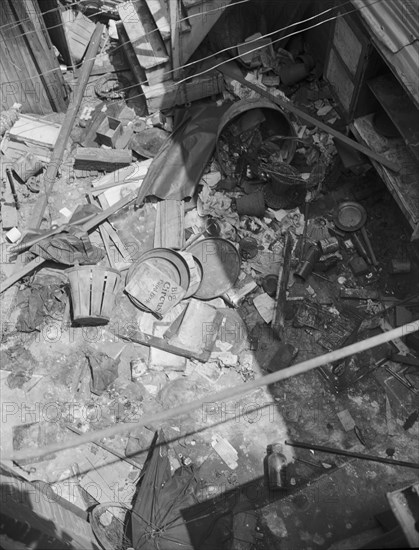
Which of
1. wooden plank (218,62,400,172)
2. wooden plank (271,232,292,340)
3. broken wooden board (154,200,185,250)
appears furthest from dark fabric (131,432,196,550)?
wooden plank (218,62,400,172)

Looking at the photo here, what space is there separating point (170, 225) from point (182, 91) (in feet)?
8.72

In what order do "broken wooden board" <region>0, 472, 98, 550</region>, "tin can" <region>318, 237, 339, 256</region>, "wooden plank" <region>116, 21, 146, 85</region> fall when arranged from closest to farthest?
"broken wooden board" <region>0, 472, 98, 550</region> < "tin can" <region>318, 237, 339, 256</region> < "wooden plank" <region>116, 21, 146, 85</region>

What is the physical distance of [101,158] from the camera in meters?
9.12

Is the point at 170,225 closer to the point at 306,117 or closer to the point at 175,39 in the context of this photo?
the point at 306,117

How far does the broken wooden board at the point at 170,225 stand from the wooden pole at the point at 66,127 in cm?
197

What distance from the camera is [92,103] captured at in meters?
10.2

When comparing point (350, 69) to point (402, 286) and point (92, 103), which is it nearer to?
point (402, 286)

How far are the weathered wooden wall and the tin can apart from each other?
5.55m

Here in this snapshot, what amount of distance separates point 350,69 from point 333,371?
14.1 feet

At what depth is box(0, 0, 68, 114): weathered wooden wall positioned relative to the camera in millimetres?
8711

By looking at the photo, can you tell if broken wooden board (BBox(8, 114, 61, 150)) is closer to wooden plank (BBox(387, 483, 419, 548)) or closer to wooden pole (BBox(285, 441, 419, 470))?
wooden pole (BBox(285, 441, 419, 470))

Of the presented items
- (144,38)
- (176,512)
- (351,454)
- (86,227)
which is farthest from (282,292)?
(144,38)

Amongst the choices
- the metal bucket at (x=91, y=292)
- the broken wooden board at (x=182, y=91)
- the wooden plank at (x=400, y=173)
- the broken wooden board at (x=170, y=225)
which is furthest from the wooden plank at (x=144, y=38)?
the metal bucket at (x=91, y=292)

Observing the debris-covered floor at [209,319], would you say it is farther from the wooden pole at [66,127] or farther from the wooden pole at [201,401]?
the wooden pole at [201,401]
